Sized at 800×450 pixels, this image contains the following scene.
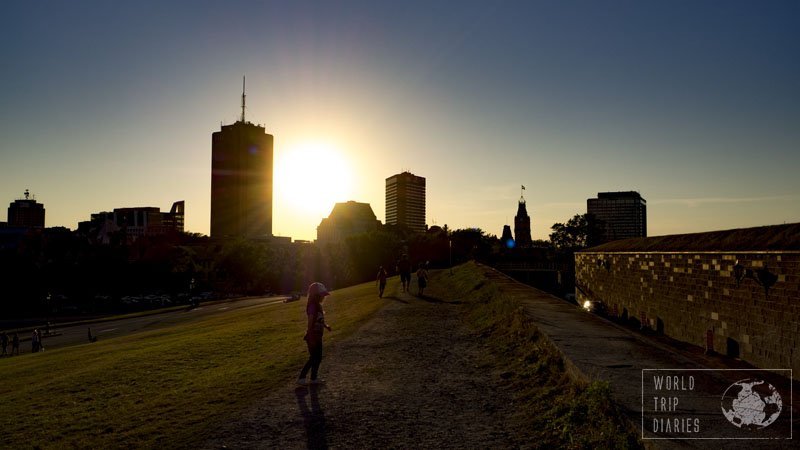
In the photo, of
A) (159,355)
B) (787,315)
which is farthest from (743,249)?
(159,355)

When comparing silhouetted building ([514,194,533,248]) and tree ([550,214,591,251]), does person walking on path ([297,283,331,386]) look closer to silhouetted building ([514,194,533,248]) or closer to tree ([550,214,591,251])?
tree ([550,214,591,251])

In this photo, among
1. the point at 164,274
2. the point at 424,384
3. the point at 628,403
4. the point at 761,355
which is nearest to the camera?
the point at 628,403

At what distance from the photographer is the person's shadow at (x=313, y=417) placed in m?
7.65

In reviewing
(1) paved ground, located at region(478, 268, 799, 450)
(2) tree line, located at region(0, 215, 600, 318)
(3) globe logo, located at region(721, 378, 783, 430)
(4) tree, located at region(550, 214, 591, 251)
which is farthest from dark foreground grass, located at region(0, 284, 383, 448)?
(4) tree, located at region(550, 214, 591, 251)

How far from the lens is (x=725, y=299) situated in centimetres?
2138

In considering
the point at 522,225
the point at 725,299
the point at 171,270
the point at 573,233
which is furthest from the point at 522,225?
the point at 725,299

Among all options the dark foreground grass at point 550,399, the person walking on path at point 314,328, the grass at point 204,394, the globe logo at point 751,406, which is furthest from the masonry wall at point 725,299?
the person walking on path at point 314,328

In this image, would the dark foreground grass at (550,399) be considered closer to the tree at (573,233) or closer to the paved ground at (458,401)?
the paved ground at (458,401)

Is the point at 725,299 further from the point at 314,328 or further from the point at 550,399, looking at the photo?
the point at 314,328

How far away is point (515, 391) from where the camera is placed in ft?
32.3

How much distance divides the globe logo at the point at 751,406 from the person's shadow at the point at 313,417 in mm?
6168

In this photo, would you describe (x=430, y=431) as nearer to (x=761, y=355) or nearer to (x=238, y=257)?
(x=761, y=355)

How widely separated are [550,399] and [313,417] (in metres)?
4.33

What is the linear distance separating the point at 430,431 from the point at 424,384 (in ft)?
9.01
